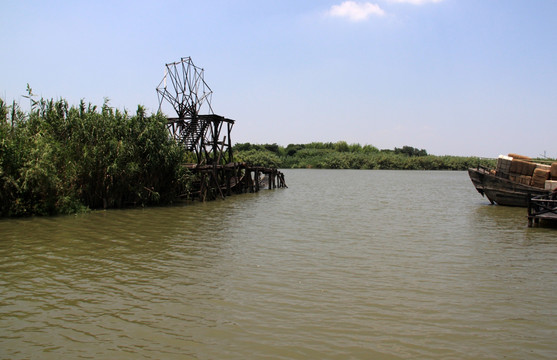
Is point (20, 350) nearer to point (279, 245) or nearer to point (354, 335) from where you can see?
point (354, 335)

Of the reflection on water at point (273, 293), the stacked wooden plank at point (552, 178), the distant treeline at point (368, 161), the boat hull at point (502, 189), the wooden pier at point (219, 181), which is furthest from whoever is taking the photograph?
the distant treeline at point (368, 161)

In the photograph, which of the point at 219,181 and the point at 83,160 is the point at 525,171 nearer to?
the point at 219,181

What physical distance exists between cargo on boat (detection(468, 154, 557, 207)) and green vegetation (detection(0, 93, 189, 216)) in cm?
2006

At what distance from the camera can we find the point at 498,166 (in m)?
27.4

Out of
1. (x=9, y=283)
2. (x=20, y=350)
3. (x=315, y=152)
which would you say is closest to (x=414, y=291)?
(x=20, y=350)

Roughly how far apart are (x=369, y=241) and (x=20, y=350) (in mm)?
11132

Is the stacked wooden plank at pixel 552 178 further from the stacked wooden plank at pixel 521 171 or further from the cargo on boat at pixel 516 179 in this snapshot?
the stacked wooden plank at pixel 521 171

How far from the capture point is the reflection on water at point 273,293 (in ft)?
20.9

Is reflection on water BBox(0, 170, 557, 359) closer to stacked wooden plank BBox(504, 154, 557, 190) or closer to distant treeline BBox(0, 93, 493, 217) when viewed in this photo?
distant treeline BBox(0, 93, 493, 217)

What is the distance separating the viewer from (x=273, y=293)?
28.8 feet

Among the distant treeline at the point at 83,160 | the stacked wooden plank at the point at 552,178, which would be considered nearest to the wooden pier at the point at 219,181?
the distant treeline at the point at 83,160

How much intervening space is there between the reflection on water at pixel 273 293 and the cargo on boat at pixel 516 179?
→ 9.66 m

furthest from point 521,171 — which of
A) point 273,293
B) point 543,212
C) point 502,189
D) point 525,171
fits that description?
point 273,293

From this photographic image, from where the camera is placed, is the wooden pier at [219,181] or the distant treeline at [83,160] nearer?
the distant treeline at [83,160]
